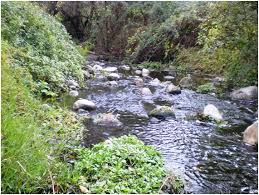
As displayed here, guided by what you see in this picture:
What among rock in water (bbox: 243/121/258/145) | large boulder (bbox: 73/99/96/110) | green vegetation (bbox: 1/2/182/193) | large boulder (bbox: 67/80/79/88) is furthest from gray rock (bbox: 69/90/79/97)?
rock in water (bbox: 243/121/258/145)

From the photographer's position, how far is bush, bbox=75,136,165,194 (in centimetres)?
328

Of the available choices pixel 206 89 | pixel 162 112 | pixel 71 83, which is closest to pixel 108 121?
pixel 162 112

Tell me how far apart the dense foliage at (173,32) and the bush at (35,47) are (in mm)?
3319

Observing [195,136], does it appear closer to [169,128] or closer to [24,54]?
[169,128]

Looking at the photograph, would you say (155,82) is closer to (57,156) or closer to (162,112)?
(162,112)

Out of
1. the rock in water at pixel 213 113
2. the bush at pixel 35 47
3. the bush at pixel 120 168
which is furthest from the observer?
the bush at pixel 35 47

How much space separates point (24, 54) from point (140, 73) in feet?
20.3

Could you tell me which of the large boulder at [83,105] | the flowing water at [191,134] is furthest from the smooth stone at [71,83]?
the large boulder at [83,105]

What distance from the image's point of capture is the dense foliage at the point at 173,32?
14.8 feet

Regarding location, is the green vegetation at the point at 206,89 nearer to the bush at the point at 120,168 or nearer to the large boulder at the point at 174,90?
the large boulder at the point at 174,90

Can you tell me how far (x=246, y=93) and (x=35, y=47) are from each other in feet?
15.1

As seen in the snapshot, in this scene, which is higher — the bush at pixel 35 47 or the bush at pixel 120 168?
the bush at pixel 35 47

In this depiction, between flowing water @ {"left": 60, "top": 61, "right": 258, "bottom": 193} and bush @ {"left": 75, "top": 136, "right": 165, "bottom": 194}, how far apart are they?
337 millimetres

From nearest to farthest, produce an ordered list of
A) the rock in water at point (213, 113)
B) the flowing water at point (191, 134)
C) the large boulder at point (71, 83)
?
the flowing water at point (191, 134) < the rock in water at point (213, 113) < the large boulder at point (71, 83)
